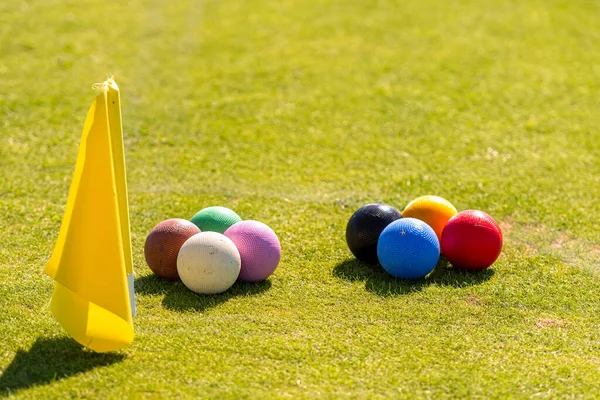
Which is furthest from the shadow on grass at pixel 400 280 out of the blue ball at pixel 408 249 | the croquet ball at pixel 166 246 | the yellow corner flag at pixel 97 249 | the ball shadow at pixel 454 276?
the yellow corner flag at pixel 97 249

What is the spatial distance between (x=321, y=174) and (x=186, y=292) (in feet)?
13.3

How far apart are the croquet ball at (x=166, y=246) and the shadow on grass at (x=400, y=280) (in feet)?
5.43

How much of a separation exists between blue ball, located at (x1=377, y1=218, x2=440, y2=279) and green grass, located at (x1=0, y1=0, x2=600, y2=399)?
16 centimetres

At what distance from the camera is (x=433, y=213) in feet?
28.9

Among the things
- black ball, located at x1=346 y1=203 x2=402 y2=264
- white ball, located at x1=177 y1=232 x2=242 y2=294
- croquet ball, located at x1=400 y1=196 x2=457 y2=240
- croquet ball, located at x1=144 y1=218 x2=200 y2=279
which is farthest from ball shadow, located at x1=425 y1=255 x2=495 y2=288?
croquet ball, located at x1=144 y1=218 x2=200 y2=279

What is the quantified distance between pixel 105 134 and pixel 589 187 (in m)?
7.33

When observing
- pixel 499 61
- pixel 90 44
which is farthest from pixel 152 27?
pixel 499 61

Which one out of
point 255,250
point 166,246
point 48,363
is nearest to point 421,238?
point 255,250

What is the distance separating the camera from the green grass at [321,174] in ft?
21.9

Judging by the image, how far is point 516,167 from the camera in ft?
38.8

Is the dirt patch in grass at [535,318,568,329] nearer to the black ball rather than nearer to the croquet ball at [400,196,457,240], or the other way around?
the croquet ball at [400,196,457,240]

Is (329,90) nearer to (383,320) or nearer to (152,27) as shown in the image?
(152,27)

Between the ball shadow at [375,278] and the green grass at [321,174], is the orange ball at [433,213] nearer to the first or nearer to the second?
the green grass at [321,174]

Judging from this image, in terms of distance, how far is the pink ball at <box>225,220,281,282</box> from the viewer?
313 inches
